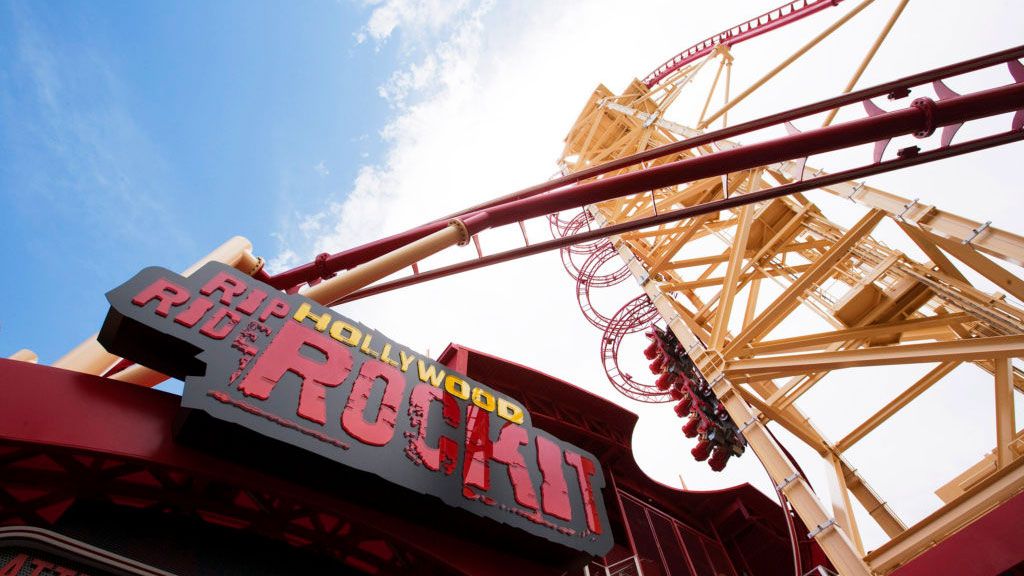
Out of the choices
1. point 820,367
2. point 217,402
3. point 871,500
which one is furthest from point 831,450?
point 217,402

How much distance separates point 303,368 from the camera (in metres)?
6.47

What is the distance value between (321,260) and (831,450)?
282 inches

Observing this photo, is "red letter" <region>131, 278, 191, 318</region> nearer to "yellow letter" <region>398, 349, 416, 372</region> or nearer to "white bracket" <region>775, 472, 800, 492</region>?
"yellow letter" <region>398, 349, 416, 372</region>

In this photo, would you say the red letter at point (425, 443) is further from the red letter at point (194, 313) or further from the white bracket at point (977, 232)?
the white bracket at point (977, 232)

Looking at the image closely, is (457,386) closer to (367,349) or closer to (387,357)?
(387,357)

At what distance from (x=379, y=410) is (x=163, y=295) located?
272cm

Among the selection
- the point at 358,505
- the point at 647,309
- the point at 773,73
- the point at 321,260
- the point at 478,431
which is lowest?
the point at 358,505

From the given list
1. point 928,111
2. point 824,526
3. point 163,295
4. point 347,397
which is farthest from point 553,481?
point 928,111

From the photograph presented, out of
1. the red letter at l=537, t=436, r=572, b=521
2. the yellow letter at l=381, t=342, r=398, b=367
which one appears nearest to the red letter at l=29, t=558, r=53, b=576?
the yellow letter at l=381, t=342, r=398, b=367

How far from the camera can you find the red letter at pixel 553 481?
24.4ft

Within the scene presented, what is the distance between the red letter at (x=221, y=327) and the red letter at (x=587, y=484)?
202 inches

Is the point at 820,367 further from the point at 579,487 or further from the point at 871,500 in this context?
the point at 579,487

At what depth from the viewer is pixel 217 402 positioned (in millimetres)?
5379

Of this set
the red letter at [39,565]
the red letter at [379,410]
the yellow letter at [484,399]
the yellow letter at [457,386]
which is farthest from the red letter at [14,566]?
the yellow letter at [484,399]
